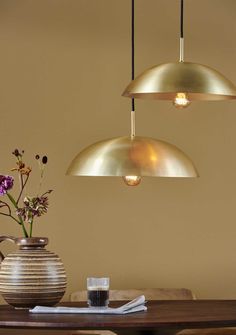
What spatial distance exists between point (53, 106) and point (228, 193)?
49.1 inches

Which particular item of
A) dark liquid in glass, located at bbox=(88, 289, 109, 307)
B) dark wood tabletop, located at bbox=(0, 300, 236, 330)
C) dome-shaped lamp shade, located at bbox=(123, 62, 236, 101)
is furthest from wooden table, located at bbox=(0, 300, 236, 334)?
dome-shaped lamp shade, located at bbox=(123, 62, 236, 101)

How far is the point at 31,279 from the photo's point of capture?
3660 millimetres

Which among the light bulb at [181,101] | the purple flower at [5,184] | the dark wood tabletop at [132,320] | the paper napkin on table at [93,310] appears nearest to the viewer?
the dark wood tabletop at [132,320]

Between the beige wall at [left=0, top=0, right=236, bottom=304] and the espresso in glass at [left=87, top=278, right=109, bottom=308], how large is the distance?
5.03 ft

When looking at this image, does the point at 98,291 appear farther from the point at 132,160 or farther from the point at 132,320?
the point at 132,160

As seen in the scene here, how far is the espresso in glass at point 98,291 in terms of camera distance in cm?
360

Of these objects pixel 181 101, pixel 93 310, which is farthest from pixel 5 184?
pixel 181 101

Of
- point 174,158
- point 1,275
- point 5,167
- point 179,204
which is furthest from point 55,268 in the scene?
point 179,204

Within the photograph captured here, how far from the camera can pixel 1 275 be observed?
371cm

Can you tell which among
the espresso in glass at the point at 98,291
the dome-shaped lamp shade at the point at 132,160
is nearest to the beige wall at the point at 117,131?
the dome-shaped lamp shade at the point at 132,160

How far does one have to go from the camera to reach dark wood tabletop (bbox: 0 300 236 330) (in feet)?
10.2

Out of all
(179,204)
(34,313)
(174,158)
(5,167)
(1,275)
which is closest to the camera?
(34,313)

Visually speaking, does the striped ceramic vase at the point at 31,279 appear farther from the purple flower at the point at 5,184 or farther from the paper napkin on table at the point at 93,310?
the purple flower at the point at 5,184

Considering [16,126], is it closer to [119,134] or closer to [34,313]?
[119,134]
